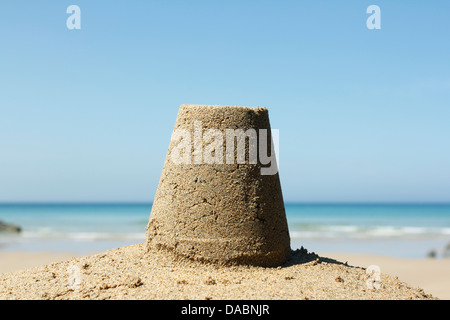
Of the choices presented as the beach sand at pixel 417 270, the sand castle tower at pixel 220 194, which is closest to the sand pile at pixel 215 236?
the sand castle tower at pixel 220 194

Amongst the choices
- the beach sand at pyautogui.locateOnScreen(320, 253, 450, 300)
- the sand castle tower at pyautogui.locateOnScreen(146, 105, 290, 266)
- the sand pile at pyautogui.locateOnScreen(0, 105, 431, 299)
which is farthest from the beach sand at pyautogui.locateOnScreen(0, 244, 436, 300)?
the beach sand at pyautogui.locateOnScreen(320, 253, 450, 300)

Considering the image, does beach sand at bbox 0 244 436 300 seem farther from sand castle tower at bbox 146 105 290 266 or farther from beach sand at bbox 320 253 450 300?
beach sand at bbox 320 253 450 300

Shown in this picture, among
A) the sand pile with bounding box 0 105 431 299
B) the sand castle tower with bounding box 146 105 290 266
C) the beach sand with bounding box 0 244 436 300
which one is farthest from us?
the sand castle tower with bounding box 146 105 290 266

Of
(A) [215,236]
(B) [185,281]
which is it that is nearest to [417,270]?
(A) [215,236]

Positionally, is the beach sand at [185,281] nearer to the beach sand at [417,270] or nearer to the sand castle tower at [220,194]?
the sand castle tower at [220,194]

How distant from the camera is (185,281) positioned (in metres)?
4.50

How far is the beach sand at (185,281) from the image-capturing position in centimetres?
427

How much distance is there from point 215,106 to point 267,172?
1053mm

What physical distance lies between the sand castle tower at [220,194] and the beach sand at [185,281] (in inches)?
6.8

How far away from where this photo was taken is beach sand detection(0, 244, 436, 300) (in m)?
4.27

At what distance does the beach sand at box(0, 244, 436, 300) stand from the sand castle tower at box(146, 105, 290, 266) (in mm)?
173

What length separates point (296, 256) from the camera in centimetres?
559

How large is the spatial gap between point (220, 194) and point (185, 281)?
1062 mm

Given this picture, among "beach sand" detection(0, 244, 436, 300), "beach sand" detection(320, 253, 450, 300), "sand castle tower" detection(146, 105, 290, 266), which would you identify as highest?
"sand castle tower" detection(146, 105, 290, 266)
